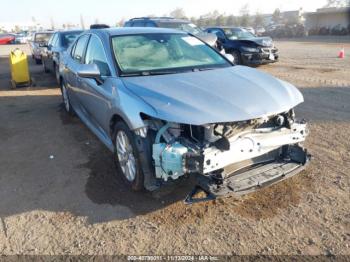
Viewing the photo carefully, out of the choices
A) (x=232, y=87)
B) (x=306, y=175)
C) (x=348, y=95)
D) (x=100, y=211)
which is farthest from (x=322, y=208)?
(x=348, y=95)

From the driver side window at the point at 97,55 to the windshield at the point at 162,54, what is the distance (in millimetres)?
179

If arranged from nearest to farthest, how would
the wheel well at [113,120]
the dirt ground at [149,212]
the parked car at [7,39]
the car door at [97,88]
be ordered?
the dirt ground at [149,212] < the wheel well at [113,120] < the car door at [97,88] < the parked car at [7,39]

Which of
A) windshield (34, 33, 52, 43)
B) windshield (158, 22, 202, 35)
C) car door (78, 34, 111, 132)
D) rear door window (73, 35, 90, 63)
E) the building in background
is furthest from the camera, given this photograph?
the building in background

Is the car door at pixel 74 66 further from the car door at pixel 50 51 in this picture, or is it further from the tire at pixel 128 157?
the car door at pixel 50 51

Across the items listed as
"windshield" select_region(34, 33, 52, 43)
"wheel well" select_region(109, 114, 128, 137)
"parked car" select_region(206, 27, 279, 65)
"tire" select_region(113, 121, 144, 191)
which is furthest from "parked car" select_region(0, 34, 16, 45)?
"tire" select_region(113, 121, 144, 191)

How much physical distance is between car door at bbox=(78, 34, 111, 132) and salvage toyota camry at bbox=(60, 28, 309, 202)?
0.02 meters

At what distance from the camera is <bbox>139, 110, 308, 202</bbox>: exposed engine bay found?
2.87 meters

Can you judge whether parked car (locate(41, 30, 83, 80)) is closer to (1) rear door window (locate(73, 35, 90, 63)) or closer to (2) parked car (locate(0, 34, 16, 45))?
(1) rear door window (locate(73, 35, 90, 63))

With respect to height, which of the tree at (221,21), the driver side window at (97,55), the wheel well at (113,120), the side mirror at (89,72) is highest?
the tree at (221,21)

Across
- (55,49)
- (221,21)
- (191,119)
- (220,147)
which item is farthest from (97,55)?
(221,21)

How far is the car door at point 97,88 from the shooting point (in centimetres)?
388

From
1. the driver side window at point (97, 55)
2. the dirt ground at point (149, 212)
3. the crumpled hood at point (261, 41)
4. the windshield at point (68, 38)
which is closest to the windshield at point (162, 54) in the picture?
the driver side window at point (97, 55)

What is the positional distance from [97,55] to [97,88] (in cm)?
50

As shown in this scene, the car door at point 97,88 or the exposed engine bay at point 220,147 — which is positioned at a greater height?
the car door at point 97,88
